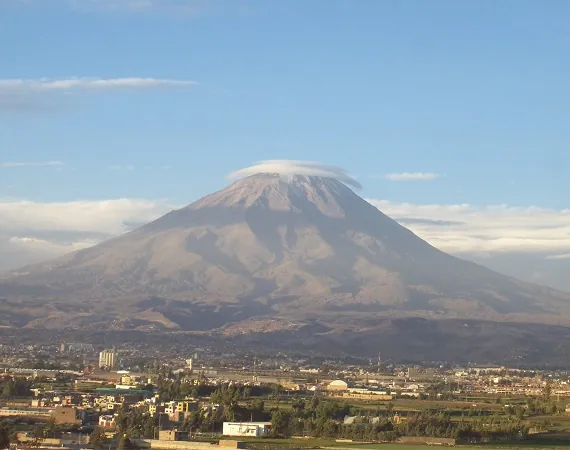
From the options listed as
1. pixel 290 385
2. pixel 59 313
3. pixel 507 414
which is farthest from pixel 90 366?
pixel 59 313

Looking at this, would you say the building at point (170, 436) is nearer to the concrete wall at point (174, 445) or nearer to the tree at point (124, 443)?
the concrete wall at point (174, 445)

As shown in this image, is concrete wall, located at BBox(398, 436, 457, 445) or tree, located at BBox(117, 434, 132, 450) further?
concrete wall, located at BBox(398, 436, 457, 445)

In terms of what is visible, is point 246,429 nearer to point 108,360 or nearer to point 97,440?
point 97,440

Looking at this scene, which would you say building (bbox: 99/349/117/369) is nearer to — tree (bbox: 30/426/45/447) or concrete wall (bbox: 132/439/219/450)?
tree (bbox: 30/426/45/447)

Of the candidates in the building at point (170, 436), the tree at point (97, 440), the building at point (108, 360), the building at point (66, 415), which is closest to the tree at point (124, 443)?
the tree at point (97, 440)

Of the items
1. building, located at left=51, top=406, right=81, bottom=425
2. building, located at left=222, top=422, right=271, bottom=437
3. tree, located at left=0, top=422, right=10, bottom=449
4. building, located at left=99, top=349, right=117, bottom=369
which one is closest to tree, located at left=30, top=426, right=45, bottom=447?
tree, located at left=0, top=422, right=10, bottom=449

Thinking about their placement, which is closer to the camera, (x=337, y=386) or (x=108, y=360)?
(x=337, y=386)

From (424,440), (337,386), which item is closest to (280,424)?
(424,440)

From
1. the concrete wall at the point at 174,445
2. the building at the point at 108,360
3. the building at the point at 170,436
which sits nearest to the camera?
the concrete wall at the point at 174,445
